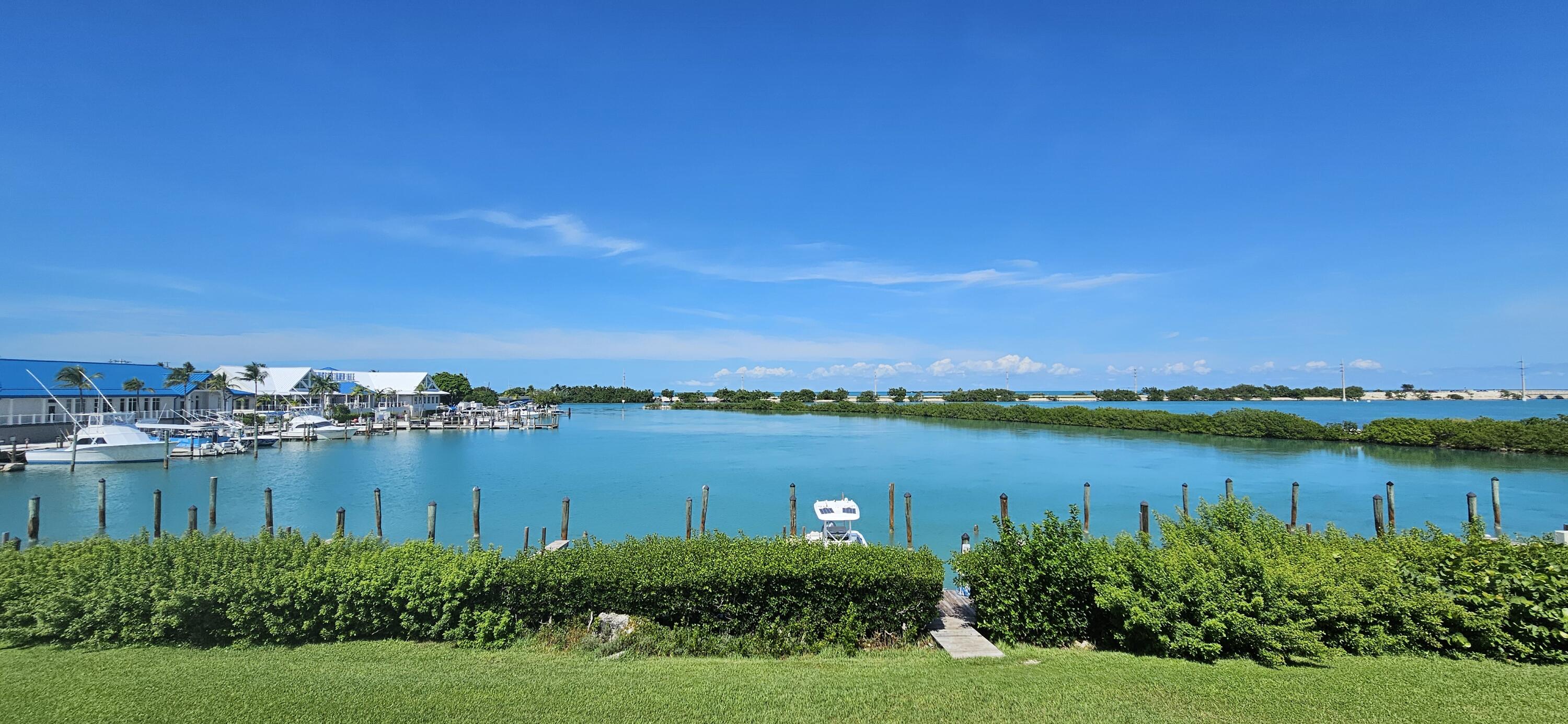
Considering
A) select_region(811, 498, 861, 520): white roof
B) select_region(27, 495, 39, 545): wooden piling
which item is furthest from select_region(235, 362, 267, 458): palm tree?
select_region(811, 498, 861, 520): white roof

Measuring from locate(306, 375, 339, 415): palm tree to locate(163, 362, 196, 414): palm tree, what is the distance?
18.0 meters

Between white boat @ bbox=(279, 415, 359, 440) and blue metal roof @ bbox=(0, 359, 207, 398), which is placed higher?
blue metal roof @ bbox=(0, 359, 207, 398)

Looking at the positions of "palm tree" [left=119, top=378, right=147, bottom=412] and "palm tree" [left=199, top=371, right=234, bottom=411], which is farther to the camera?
"palm tree" [left=199, top=371, right=234, bottom=411]

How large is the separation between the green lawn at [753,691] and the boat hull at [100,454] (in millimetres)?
42874

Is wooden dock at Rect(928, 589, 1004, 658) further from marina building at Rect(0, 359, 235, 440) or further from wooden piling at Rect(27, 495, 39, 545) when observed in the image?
marina building at Rect(0, 359, 235, 440)

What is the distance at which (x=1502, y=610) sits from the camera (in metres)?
6.41

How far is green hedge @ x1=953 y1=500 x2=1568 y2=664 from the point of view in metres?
6.47

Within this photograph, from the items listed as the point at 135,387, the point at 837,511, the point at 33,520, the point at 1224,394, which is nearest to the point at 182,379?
the point at 135,387

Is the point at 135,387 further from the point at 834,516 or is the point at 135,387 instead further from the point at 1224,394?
the point at 1224,394

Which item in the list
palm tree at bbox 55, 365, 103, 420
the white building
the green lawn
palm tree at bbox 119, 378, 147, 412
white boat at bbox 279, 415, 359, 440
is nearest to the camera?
the green lawn

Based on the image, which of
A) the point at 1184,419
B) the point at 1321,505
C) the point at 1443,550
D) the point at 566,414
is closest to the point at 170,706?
the point at 1443,550

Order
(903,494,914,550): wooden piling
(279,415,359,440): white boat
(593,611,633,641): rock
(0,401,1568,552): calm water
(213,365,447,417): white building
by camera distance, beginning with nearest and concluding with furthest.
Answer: (593,611,633,641): rock < (903,494,914,550): wooden piling < (0,401,1568,552): calm water < (279,415,359,440): white boat < (213,365,447,417): white building

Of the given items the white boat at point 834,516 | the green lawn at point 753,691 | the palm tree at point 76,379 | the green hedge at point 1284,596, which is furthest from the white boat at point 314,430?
the green hedge at point 1284,596

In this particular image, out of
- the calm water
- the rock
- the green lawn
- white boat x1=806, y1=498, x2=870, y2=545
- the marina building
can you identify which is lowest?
the calm water
